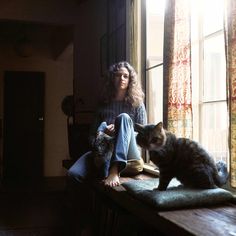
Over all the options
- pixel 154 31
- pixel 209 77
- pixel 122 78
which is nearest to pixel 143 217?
pixel 209 77

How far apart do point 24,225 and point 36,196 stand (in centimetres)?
128

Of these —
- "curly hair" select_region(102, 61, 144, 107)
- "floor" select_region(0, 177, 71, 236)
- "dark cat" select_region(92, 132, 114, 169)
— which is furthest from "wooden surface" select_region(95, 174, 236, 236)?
"floor" select_region(0, 177, 71, 236)

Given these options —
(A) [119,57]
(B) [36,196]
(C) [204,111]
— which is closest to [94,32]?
(A) [119,57]

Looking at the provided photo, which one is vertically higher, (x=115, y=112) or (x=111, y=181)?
(x=115, y=112)

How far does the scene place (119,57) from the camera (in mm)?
3195

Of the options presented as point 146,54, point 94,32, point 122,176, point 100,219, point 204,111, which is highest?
point 94,32

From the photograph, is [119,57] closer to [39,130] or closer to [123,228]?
[123,228]

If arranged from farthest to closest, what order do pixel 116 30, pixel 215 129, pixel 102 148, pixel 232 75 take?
pixel 116 30 → pixel 102 148 → pixel 215 129 → pixel 232 75

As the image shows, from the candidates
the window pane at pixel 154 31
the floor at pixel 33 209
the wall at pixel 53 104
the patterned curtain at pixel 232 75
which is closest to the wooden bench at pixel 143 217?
the patterned curtain at pixel 232 75

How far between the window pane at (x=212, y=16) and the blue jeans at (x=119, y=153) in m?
0.67

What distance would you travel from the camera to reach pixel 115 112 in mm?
2414

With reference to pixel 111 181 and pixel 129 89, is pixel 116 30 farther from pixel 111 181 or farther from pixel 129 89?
pixel 111 181

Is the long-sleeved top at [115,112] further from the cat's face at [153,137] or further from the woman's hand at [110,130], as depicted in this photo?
the cat's face at [153,137]

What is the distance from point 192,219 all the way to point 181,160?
355 mm
